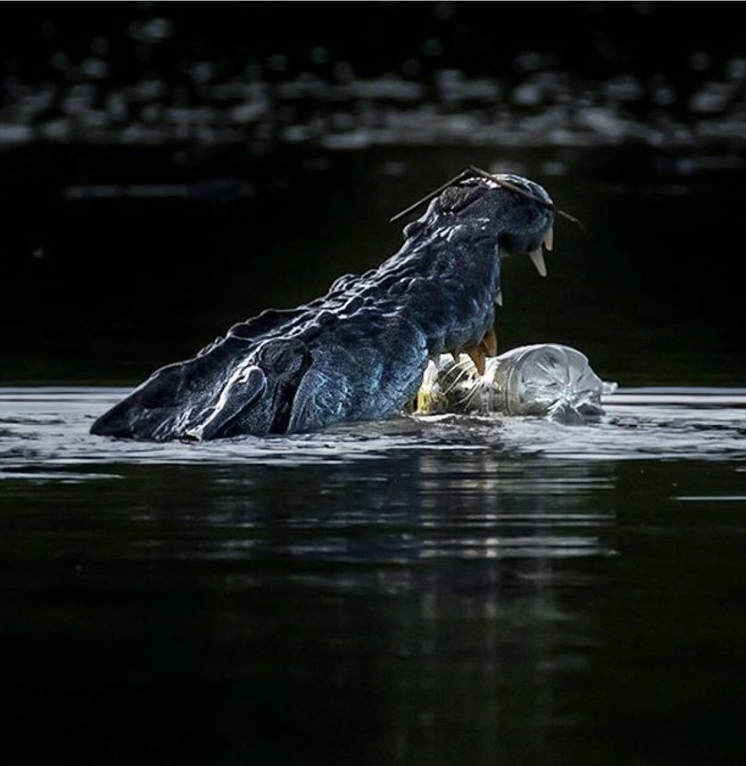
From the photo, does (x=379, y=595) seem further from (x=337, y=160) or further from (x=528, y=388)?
(x=337, y=160)

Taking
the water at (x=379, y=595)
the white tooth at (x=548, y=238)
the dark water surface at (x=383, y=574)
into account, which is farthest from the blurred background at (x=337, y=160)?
the water at (x=379, y=595)

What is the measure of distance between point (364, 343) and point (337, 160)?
63.9 ft

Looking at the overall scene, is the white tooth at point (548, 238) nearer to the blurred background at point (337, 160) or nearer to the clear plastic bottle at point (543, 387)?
the clear plastic bottle at point (543, 387)

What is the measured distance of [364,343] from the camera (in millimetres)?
11484

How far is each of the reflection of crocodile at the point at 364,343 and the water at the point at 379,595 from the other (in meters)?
0.18

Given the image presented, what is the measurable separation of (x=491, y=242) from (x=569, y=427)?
0.80 m

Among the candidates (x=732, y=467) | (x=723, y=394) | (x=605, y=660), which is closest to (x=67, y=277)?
(x=723, y=394)

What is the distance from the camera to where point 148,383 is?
11.5 m

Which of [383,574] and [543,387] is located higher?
[543,387]

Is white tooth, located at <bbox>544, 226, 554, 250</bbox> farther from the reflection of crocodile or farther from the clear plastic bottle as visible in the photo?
the clear plastic bottle

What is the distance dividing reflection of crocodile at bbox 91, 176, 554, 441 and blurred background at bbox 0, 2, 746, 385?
7.90 feet

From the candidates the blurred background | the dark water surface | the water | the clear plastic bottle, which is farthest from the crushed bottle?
the blurred background

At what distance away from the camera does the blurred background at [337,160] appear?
58.3 ft

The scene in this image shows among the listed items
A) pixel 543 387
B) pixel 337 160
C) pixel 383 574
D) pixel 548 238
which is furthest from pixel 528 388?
pixel 337 160
